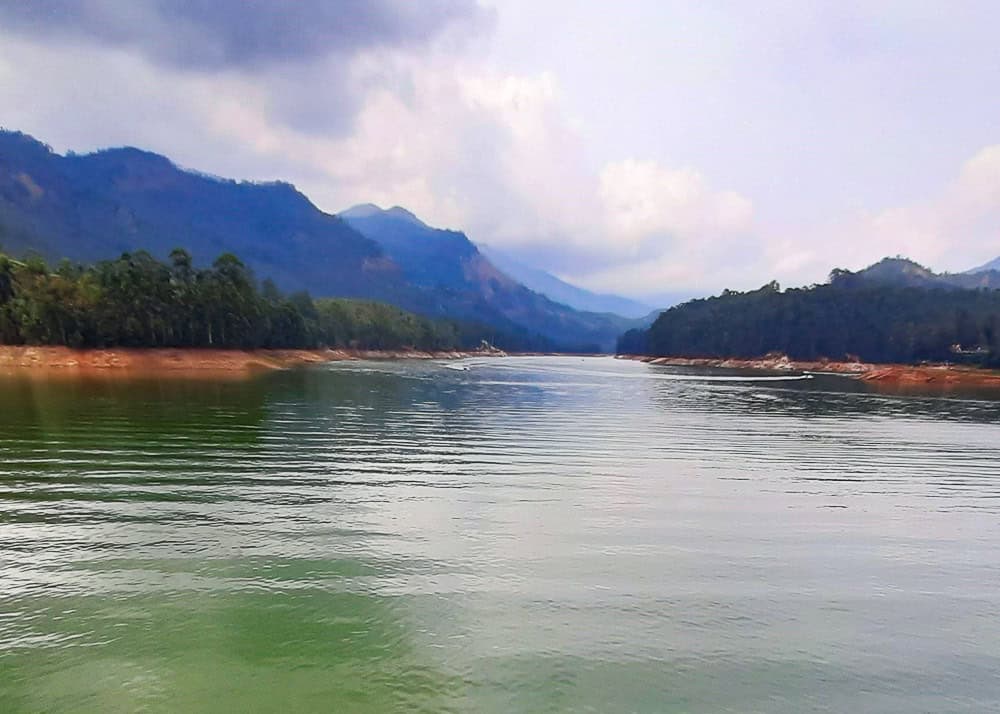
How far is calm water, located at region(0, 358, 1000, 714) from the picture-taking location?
11094 millimetres

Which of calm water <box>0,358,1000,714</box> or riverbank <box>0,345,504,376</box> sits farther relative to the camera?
riverbank <box>0,345,504,376</box>

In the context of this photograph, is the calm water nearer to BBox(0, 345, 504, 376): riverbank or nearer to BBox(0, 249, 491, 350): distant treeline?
BBox(0, 345, 504, 376): riverbank

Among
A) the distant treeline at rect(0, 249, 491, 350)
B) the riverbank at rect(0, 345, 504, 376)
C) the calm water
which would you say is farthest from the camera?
the distant treeline at rect(0, 249, 491, 350)

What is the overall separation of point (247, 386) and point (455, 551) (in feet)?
A: 189

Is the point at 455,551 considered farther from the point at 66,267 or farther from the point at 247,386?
the point at 66,267

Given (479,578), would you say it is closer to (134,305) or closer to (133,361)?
(133,361)

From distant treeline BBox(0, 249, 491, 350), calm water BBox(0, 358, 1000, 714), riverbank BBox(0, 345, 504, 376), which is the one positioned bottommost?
calm water BBox(0, 358, 1000, 714)

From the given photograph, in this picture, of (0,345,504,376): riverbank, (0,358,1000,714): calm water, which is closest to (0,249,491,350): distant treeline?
(0,345,504,376): riverbank

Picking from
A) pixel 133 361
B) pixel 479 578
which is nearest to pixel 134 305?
pixel 133 361

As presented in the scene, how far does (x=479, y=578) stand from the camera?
51.8 ft

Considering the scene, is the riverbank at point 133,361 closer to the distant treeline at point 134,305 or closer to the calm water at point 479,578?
the distant treeline at point 134,305

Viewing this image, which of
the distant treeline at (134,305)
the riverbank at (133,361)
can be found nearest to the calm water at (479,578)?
the riverbank at (133,361)

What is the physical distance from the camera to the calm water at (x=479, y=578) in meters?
11.1

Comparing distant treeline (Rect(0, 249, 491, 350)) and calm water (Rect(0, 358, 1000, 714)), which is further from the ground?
distant treeline (Rect(0, 249, 491, 350))
